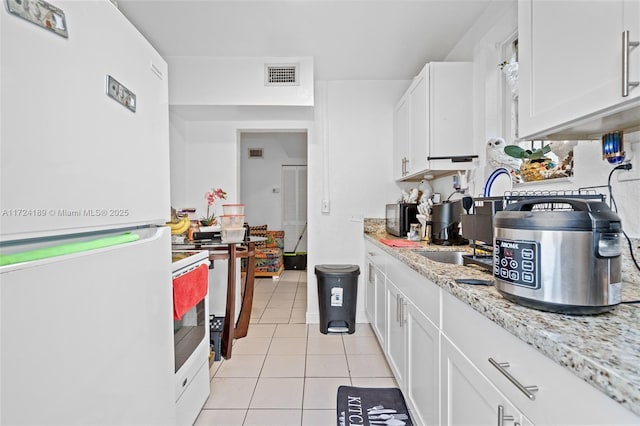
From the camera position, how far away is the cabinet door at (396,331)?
1.73 metres

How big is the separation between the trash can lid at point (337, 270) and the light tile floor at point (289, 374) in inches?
22.5

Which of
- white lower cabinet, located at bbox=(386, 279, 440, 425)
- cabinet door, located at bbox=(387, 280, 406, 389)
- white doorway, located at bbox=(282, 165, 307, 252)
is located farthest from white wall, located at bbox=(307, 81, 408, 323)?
white doorway, located at bbox=(282, 165, 307, 252)

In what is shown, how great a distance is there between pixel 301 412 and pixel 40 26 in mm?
1949

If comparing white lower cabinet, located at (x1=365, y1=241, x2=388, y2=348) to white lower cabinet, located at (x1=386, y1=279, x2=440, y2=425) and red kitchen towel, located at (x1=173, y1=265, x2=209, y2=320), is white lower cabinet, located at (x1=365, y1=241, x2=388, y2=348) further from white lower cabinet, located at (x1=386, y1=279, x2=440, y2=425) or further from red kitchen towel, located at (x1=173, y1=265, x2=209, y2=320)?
red kitchen towel, located at (x1=173, y1=265, x2=209, y2=320)

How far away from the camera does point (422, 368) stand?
141 centimetres

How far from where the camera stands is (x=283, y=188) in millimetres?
6570

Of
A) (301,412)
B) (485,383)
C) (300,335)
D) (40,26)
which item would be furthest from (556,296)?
(300,335)

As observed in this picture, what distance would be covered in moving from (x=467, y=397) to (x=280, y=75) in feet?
8.61

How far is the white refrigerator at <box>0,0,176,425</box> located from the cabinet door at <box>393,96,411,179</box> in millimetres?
2156

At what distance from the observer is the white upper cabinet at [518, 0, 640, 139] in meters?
0.81

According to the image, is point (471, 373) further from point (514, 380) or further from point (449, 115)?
point (449, 115)

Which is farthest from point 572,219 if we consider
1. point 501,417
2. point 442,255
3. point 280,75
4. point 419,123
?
point 280,75

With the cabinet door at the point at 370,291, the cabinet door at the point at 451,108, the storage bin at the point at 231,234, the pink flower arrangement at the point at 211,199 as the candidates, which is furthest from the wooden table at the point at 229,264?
the cabinet door at the point at 451,108

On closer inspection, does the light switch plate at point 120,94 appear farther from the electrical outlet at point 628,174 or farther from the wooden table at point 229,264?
the electrical outlet at point 628,174
